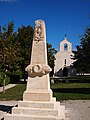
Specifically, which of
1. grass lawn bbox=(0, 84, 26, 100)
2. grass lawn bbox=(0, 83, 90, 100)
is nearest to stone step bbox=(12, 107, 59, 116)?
grass lawn bbox=(0, 83, 90, 100)

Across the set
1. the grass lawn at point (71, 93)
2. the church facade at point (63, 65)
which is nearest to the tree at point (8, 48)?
the grass lawn at point (71, 93)

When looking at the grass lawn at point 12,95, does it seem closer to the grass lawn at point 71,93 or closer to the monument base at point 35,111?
the grass lawn at point 71,93

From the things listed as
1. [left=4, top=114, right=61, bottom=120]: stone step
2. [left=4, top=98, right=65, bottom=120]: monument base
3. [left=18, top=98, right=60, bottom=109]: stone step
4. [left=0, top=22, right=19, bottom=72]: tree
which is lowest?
[left=4, top=114, right=61, bottom=120]: stone step

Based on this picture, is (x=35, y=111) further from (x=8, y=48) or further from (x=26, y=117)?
(x=8, y=48)

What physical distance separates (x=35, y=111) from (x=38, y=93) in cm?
85

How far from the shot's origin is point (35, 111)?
8789 mm

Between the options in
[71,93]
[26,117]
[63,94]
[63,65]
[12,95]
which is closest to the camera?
[26,117]

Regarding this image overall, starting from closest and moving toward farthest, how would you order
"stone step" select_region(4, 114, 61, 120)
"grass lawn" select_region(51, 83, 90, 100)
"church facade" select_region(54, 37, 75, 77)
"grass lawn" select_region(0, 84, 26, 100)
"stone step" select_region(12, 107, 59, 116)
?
"stone step" select_region(4, 114, 61, 120) < "stone step" select_region(12, 107, 59, 116) < "grass lawn" select_region(51, 83, 90, 100) < "grass lawn" select_region(0, 84, 26, 100) < "church facade" select_region(54, 37, 75, 77)

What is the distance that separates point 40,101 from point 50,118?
3.64ft

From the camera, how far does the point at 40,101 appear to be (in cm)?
930

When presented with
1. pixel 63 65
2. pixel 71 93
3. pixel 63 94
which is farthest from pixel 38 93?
pixel 63 65

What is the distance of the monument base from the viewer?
852cm

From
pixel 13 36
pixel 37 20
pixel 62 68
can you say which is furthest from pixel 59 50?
pixel 37 20

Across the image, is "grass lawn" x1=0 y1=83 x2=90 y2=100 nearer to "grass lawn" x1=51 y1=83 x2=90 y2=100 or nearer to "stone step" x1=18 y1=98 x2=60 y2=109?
"grass lawn" x1=51 y1=83 x2=90 y2=100
